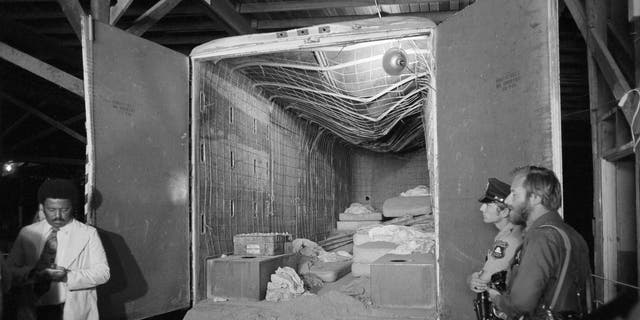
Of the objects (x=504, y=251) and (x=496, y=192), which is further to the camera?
(x=496, y=192)

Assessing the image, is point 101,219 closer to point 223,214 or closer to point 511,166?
point 223,214

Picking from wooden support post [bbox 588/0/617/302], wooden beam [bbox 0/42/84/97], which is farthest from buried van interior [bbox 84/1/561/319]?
wooden support post [bbox 588/0/617/302]

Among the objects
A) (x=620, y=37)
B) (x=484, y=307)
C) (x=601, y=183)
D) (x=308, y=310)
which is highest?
(x=620, y=37)

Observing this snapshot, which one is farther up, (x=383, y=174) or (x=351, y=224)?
(x=383, y=174)

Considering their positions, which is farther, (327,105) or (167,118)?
(327,105)

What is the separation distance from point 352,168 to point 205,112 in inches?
225

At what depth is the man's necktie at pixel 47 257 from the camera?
301 cm

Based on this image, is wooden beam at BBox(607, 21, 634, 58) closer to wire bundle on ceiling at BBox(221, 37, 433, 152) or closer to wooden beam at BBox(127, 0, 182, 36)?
wire bundle on ceiling at BBox(221, 37, 433, 152)

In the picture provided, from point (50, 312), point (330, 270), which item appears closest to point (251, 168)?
point (330, 270)

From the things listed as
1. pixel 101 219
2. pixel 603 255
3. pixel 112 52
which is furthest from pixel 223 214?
pixel 603 255

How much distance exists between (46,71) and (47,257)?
214 centimetres

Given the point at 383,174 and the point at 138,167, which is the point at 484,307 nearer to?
the point at 138,167

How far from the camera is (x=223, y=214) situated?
16.7 ft

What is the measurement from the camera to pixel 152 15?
4.72 metres
